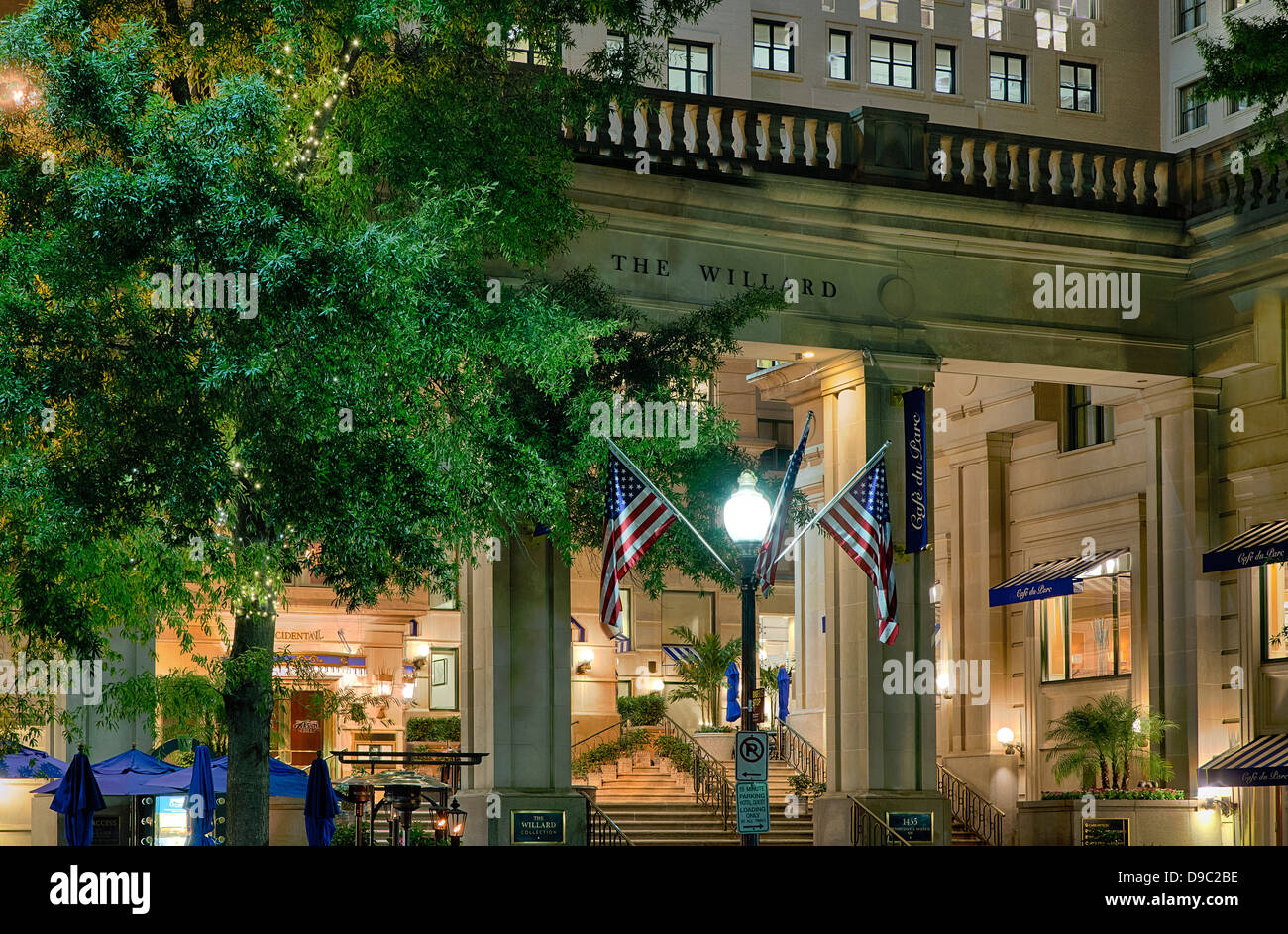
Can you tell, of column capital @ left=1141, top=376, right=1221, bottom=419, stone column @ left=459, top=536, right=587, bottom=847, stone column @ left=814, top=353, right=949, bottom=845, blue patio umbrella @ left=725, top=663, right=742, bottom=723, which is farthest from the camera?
blue patio umbrella @ left=725, top=663, right=742, bottom=723

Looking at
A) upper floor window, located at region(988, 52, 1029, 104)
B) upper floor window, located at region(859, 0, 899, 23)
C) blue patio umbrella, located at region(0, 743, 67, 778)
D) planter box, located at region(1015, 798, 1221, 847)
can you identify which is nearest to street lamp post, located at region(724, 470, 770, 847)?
blue patio umbrella, located at region(0, 743, 67, 778)

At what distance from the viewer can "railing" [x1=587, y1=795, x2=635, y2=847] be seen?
2654 centimetres

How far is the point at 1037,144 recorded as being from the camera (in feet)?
94.6

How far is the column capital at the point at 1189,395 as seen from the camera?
29.4 meters

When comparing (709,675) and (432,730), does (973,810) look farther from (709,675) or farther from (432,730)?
(432,730)

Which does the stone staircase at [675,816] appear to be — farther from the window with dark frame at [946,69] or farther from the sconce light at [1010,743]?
the window with dark frame at [946,69]

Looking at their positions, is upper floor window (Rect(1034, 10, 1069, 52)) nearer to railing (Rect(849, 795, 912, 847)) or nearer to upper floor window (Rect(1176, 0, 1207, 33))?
upper floor window (Rect(1176, 0, 1207, 33))

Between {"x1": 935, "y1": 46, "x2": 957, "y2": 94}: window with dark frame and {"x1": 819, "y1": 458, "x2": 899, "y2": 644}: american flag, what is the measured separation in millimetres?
25767

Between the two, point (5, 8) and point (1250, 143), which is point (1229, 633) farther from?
point (5, 8)

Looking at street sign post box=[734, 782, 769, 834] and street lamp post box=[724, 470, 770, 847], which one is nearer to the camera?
street sign post box=[734, 782, 769, 834]

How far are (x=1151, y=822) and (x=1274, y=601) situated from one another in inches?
168

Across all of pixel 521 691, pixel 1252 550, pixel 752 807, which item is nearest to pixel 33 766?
pixel 521 691

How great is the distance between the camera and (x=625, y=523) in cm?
1989

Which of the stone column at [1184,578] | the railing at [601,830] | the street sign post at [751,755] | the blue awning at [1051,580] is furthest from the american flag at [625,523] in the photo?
the blue awning at [1051,580]
